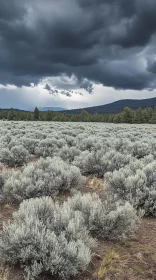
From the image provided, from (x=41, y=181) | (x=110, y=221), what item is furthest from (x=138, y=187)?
(x=41, y=181)

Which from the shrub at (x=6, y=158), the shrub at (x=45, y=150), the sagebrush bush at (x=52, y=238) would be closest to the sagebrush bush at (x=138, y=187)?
the sagebrush bush at (x=52, y=238)

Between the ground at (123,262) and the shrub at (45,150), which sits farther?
the shrub at (45,150)

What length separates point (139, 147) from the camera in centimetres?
1236

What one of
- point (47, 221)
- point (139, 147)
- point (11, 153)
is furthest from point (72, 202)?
point (139, 147)

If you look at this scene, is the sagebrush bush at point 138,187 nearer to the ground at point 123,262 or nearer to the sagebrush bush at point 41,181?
the ground at point 123,262

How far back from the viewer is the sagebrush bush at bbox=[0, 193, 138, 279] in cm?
335

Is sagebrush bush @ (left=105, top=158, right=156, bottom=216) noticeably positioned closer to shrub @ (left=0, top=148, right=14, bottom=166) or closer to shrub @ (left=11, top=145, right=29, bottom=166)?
shrub @ (left=11, top=145, right=29, bottom=166)

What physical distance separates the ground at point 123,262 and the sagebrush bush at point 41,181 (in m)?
1.01

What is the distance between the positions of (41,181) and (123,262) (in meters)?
2.91

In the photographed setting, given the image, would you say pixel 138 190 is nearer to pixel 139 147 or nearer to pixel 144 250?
pixel 144 250

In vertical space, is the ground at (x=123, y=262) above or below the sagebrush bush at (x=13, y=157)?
below

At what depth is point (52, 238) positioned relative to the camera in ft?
11.5

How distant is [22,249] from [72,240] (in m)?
0.67

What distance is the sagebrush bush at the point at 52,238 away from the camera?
Result: 3.35 meters
